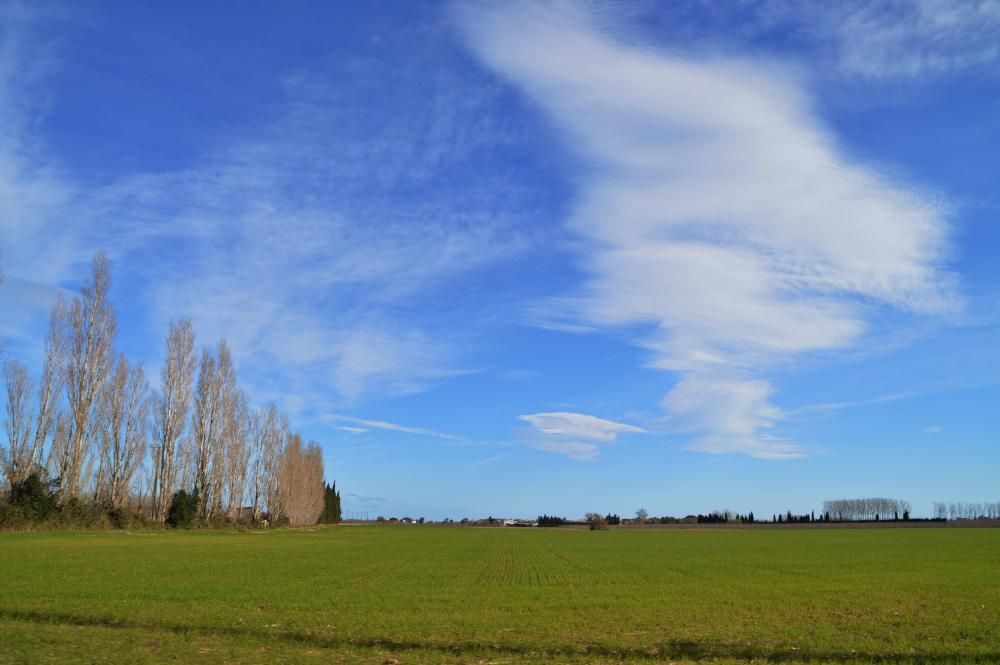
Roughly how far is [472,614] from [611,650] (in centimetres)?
599

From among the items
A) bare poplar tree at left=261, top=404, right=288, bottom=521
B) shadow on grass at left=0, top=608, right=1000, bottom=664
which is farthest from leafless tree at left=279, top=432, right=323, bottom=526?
shadow on grass at left=0, top=608, right=1000, bottom=664

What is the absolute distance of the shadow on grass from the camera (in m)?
13.6

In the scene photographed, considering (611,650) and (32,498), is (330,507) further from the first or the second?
(611,650)

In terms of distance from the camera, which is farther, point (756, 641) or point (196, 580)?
point (196, 580)

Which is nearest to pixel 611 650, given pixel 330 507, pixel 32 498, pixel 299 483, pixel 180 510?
pixel 32 498

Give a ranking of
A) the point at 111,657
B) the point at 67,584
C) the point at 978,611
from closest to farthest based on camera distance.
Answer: the point at 111,657
the point at 978,611
the point at 67,584

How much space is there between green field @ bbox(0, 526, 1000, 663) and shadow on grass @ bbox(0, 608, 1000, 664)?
0.14 feet

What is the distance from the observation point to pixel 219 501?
8019 cm

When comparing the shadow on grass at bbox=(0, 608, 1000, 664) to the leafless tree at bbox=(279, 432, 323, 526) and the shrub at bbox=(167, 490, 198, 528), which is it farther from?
the leafless tree at bbox=(279, 432, 323, 526)

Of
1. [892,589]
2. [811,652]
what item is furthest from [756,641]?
[892,589]

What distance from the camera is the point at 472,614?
63.2 feet

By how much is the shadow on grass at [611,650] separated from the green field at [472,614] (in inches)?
1.7

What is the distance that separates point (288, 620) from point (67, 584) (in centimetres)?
940

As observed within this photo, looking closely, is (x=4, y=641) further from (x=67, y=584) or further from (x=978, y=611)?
(x=978, y=611)
